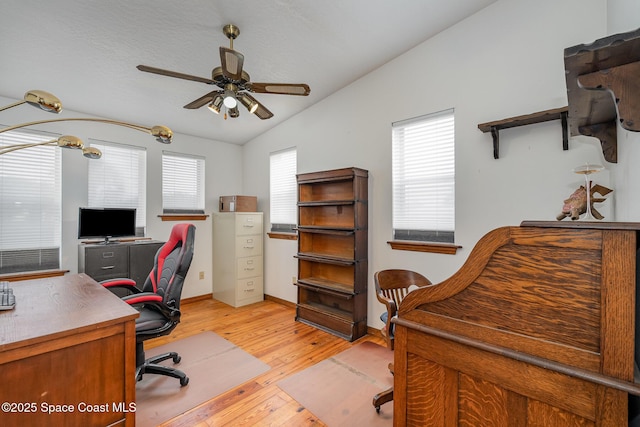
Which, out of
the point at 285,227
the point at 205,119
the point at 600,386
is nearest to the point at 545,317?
the point at 600,386

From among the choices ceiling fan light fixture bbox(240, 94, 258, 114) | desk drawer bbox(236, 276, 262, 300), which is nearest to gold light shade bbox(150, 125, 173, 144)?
ceiling fan light fixture bbox(240, 94, 258, 114)

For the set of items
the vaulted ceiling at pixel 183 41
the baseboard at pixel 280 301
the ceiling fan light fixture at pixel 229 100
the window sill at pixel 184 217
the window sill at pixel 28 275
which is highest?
the vaulted ceiling at pixel 183 41

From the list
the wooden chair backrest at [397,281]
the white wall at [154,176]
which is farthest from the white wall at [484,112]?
the white wall at [154,176]

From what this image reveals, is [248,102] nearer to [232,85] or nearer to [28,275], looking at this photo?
[232,85]

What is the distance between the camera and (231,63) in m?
1.79

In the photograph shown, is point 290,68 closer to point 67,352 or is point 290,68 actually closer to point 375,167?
point 375,167

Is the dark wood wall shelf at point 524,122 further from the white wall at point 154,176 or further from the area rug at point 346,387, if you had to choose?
the white wall at point 154,176

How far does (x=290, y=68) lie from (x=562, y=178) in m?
2.48

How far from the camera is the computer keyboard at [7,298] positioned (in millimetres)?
1471

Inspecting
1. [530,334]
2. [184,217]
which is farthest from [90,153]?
[530,334]

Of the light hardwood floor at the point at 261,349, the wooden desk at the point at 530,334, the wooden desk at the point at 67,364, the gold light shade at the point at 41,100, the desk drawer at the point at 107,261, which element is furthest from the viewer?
the desk drawer at the point at 107,261

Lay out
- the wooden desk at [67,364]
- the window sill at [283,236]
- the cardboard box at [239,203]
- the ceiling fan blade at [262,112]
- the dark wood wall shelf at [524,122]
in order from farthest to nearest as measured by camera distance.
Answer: the cardboard box at [239,203], the window sill at [283,236], the ceiling fan blade at [262,112], the dark wood wall shelf at [524,122], the wooden desk at [67,364]

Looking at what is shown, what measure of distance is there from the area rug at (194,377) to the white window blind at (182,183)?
6.47 ft

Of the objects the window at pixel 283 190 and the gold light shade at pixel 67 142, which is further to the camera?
the window at pixel 283 190
